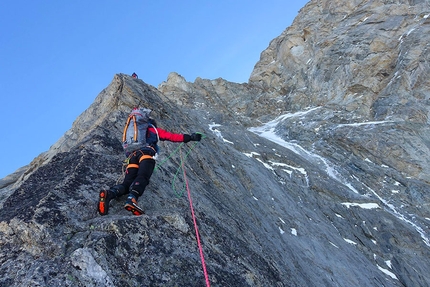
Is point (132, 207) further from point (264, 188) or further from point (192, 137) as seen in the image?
point (264, 188)

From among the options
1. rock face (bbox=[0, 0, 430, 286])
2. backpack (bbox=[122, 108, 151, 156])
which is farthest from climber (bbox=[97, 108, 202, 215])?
rock face (bbox=[0, 0, 430, 286])

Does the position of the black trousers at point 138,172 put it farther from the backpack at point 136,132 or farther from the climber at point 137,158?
the backpack at point 136,132

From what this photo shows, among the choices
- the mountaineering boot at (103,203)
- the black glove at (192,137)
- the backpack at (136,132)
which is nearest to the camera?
the mountaineering boot at (103,203)

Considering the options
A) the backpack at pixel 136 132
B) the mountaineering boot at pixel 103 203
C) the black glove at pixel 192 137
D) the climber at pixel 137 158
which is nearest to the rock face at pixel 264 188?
the mountaineering boot at pixel 103 203

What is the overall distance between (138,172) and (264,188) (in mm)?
11141

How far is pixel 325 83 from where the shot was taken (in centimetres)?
5519

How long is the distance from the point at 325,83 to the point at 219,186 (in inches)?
1870

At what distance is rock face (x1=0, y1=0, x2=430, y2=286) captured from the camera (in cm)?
515

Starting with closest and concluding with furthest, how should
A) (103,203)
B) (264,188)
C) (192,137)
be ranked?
1. (103,203)
2. (192,137)
3. (264,188)

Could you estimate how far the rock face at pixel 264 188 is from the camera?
16.9 ft

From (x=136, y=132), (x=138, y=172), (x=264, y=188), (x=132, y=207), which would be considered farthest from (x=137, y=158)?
(x=264, y=188)

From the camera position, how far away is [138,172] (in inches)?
268

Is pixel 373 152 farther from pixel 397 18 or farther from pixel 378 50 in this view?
pixel 397 18

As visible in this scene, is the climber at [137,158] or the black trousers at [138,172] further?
the black trousers at [138,172]
